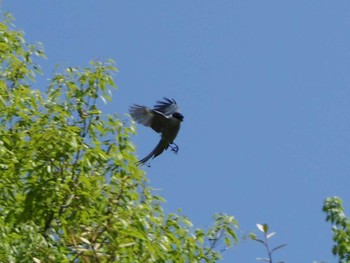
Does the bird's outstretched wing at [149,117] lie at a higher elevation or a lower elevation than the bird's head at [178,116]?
lower

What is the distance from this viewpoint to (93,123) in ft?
40.8

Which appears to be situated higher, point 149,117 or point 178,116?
point 178,116

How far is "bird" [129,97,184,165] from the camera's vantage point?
40.8 feet

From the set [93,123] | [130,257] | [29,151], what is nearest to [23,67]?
[93,123]

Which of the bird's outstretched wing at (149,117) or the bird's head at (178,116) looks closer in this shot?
the bird's outstretched wing at (149,117)

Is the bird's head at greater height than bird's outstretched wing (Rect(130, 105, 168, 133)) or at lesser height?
greater

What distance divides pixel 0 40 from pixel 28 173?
2.72 meters

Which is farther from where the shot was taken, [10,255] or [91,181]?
[91,181]

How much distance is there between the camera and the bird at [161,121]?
1245 centimetres

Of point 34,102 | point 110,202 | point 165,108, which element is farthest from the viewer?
point 165,108

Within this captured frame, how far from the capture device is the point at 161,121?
12641 mm

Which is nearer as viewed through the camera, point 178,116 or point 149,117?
point 149,117

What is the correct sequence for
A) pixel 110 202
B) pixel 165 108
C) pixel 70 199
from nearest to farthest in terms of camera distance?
pixel 110 202 → pixel 70 199 → pixel 165 108

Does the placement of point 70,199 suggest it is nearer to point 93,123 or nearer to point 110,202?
point 110,202
